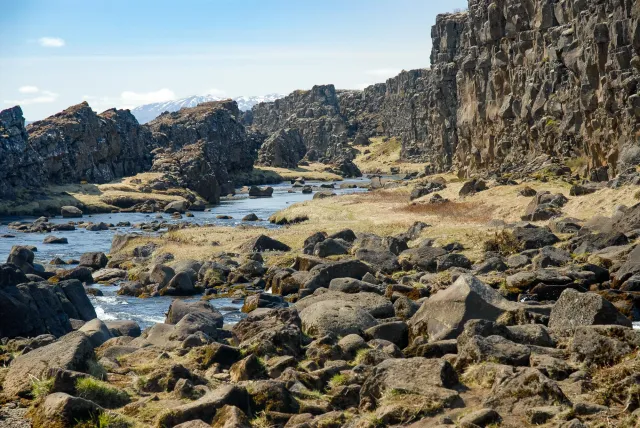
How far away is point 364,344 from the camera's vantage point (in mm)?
18969

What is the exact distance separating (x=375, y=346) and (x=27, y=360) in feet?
26.5

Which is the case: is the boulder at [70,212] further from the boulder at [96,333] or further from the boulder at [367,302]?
the boulder at [96,333]

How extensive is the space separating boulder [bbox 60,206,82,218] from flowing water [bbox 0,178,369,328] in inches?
42.9

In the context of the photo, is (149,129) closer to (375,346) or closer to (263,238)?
(263,238)

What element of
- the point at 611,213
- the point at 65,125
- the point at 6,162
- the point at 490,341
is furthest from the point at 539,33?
the point at 65,125

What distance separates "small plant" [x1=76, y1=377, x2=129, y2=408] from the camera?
47.8 ft

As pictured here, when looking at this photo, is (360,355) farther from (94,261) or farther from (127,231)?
(127,231)

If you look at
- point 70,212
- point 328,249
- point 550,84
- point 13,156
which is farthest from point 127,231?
point 550,84

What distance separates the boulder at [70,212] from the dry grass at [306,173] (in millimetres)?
70216

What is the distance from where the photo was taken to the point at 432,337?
66.5 ft

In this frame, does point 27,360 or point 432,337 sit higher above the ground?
point 27,360

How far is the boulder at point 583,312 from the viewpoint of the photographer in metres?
19.5

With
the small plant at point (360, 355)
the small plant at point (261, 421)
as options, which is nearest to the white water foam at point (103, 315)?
the small plant at point (360, 355)

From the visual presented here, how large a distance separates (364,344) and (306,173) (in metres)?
154
